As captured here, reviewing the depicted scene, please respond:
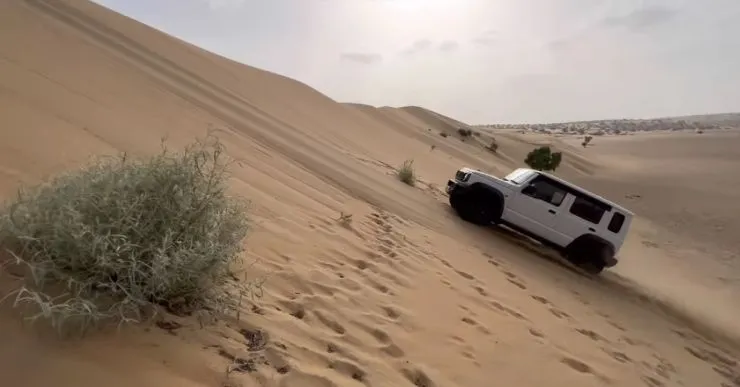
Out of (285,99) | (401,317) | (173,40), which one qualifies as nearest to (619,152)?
(285,99)

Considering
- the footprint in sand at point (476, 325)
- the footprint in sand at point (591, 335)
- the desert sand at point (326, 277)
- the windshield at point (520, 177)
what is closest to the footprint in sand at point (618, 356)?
the desert sand at point (326, 277)

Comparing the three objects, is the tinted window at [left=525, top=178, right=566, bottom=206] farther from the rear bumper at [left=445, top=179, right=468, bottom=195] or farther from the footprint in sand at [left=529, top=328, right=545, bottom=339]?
the footprint in sand at [left=529, top=328, right=545, bottom=339]

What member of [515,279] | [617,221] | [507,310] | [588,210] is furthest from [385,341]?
[617,221]

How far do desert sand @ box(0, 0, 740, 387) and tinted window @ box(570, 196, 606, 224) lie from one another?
36.6 inches

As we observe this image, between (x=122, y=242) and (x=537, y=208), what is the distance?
8.16 metres

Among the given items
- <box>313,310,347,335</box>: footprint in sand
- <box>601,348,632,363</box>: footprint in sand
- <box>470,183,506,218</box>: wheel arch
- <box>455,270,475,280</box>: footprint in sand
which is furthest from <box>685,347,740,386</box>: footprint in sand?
<box>313,310,347,335</box>: footprint in sand

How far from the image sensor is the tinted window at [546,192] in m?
10.3

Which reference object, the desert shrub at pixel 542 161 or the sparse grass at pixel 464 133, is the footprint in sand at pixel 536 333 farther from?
the sparse grass at pixel 464 133

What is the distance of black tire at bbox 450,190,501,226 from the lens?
10.4 m

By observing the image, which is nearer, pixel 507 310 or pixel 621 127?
pixel 507 310

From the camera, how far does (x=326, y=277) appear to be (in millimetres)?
5352

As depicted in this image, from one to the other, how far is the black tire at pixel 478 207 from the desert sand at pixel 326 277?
1.14ft

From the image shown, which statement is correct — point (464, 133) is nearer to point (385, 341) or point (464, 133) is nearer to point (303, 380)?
point (385, 341)

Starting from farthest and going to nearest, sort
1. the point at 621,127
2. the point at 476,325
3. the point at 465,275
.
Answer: the point at 621,127 → the point at 465,275 → the point at 476,325
